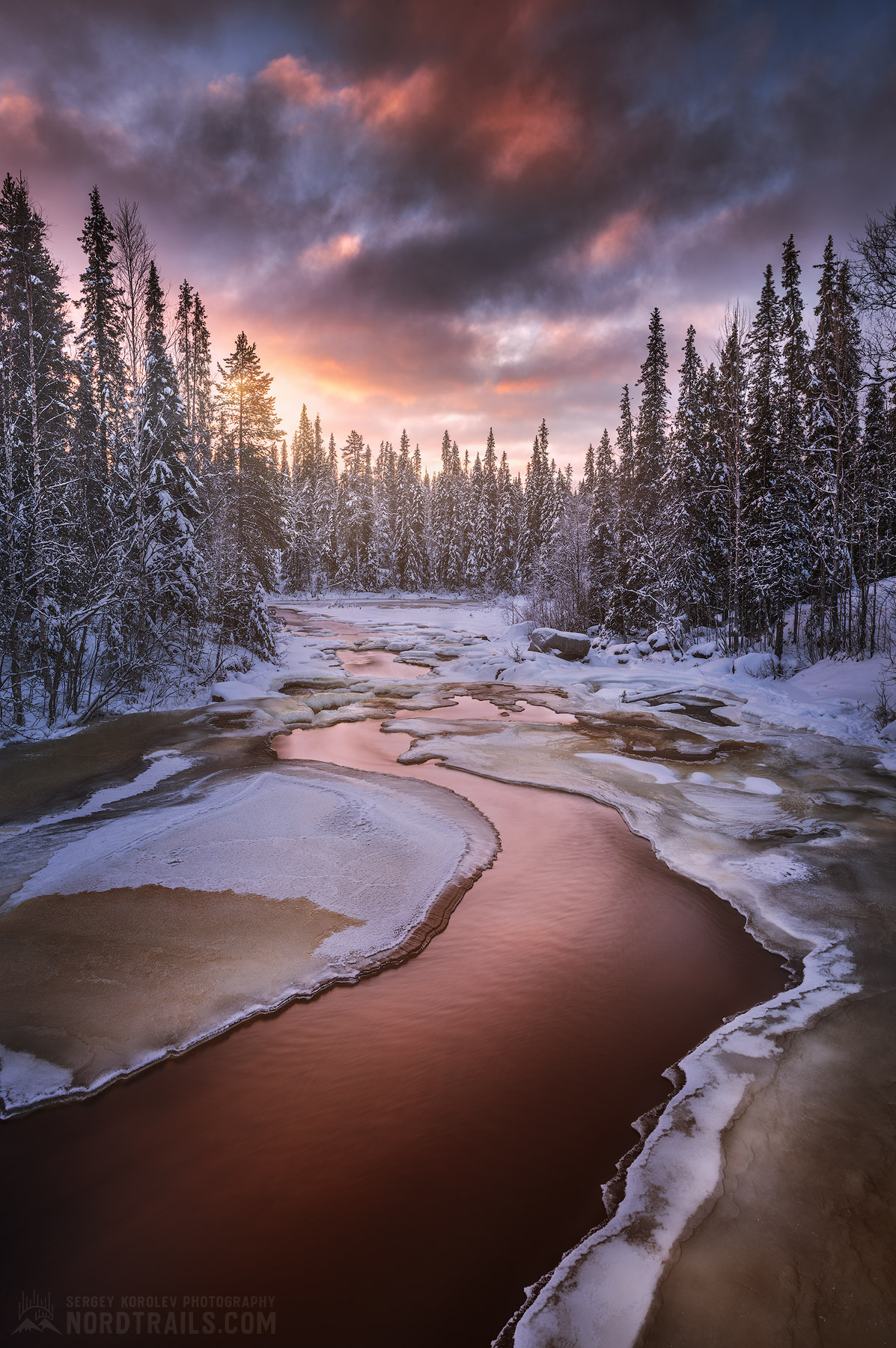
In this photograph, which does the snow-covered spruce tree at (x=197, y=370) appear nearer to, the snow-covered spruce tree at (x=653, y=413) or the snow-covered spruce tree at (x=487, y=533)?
the snow-covered spruce tree at (x=653, y=413)

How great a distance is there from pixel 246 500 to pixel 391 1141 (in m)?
25.3

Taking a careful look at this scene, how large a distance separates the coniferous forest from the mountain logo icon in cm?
986

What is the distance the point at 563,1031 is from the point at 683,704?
12.4 metres

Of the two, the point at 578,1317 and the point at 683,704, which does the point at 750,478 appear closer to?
the point at 683,704

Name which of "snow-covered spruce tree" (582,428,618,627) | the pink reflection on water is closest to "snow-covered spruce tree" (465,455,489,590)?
"snow-covered spruce tree" (582,428,618,627)

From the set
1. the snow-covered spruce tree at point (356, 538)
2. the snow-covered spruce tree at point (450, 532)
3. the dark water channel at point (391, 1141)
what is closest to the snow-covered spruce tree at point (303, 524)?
the snow-covered spruce tree at point (356, 538)

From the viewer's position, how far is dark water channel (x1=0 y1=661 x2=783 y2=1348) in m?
2.65

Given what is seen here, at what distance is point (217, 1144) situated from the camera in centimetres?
331

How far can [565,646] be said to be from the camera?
73.4 ft

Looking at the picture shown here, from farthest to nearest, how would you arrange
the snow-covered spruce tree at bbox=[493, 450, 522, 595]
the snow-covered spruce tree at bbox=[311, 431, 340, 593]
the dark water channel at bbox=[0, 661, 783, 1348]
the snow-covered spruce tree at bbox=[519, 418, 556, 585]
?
1. the snow-covered spruce tree at bbox=[311, 431, 340, 593]
2. the snow-covered spruce tree at bbox=[493, 450, 522, 595]
3. the snow-covered spruce tree at bbox=[519, 418, 556, 585]
4. the dark water channel at bbox=[0, 661, 783, 1348]

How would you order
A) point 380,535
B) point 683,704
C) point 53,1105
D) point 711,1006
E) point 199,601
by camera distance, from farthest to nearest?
1. point 380,535
2. point 199,601
3. point 683,704
4. point 711,1006
5. point 53,1105

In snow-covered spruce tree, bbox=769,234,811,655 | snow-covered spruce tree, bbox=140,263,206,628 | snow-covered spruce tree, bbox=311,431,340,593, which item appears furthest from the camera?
snow-covered spruce tree, bbox=311,431,340,593

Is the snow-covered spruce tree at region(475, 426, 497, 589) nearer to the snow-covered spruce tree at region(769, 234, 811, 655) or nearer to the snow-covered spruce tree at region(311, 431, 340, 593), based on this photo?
the snow-covered spruce tree at region(311, 431, 340, 593)

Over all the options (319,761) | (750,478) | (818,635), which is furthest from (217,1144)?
(750,478)
